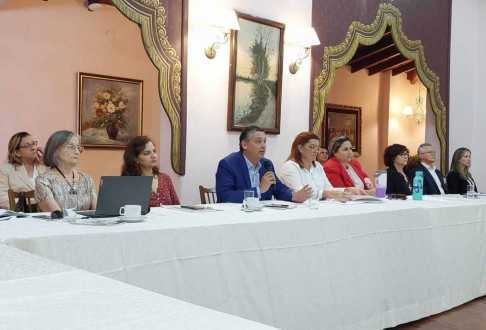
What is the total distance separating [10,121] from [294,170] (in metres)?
3.26

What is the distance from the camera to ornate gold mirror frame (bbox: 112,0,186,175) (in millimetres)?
4473

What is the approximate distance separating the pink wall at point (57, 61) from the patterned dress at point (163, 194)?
278 cm

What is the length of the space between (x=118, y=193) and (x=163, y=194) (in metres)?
1.19

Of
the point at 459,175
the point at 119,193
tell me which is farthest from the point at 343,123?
the point at 119,193

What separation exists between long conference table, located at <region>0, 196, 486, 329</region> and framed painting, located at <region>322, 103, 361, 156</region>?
518 cm

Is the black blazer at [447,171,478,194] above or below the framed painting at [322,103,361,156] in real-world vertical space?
below

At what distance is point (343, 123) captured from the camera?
30.9 feet

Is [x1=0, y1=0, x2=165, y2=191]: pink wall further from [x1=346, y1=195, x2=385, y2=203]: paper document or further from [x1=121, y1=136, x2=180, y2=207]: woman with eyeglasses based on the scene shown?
[x1=346, y1=195, x2=385, y2=203]: paper document

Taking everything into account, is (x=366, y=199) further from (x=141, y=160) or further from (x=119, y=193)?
(x=119, y=193)

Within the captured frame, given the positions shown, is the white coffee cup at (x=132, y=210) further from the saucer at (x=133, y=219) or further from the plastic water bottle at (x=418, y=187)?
the plastic water bottle at (x=418, y=187)

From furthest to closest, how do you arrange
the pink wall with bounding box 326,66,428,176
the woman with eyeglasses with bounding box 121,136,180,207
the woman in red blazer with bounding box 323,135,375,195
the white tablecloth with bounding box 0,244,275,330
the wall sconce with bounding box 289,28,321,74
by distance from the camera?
the pink wall with bounding box 326,66,428,176
the wall sconce with bounding box 289,28,321,74
the woman in red blazer with bounding box 323,135,375,195
the woman with eyeglasses with bounding box 121,136,180,207
the white tablecloth with bounding box 0,244,275,330

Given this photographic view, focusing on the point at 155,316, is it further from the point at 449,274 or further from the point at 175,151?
the point at 175,151

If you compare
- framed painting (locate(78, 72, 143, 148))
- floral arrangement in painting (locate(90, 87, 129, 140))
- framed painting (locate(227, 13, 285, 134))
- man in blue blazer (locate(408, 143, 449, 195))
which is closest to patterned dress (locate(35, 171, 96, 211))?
framed painting (locate(227, 13, 285, 134))

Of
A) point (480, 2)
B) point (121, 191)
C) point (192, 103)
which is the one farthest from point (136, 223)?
point (480, 2)
